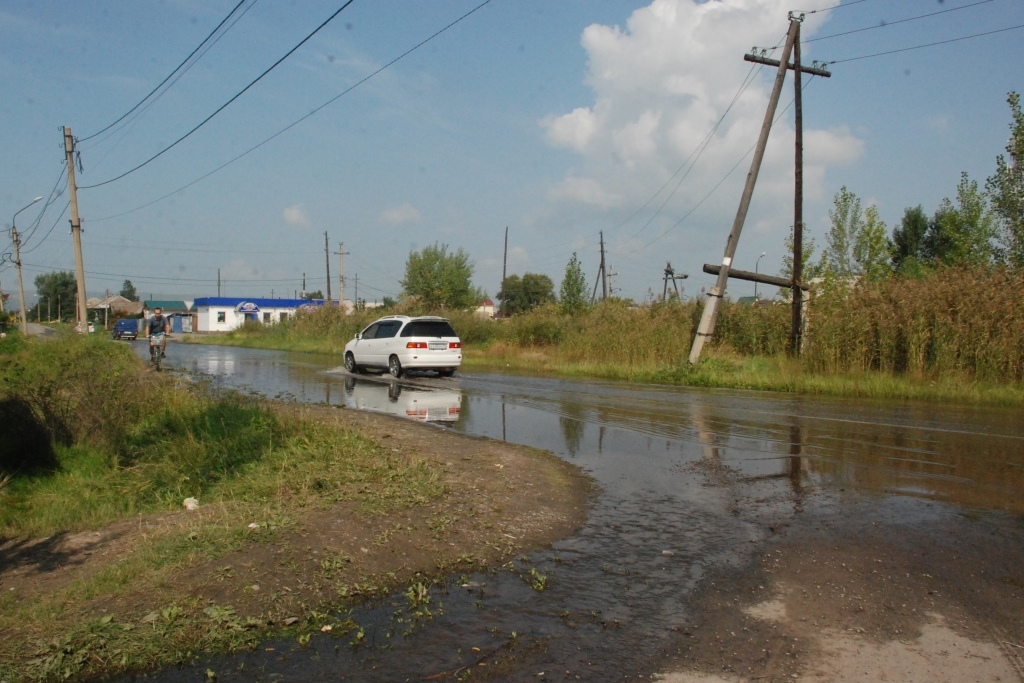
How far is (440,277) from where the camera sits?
65.0 meters

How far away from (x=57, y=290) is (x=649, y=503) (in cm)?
14798

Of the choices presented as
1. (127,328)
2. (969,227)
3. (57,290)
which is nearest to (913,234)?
(969,227)

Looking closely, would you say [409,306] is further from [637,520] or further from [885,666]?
[885,666]

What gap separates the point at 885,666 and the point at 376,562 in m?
3.26

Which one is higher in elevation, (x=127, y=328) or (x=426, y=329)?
(x=127, y=328)

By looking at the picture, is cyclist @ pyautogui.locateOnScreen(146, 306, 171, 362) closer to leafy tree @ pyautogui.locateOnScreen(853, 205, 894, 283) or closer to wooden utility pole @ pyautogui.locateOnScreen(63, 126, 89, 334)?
wooden utility pole @ pyautogui.locateOnScreen(63, 126, 89, 334)

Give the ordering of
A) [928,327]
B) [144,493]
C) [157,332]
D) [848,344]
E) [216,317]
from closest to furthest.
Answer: [144,493]
[928,327]
[848,344]
[157,332]
[216,317]

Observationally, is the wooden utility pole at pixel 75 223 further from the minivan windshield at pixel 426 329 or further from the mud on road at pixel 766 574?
the mud on road at pixel 766 574

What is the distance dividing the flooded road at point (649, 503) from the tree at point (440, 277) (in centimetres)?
4694

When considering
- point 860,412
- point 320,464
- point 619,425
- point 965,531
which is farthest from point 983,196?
point 320,464

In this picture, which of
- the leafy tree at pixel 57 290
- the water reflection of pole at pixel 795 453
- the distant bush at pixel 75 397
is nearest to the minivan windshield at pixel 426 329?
the distant bush at pixel 75 397

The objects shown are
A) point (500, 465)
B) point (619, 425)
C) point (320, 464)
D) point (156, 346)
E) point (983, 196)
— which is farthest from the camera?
point (983, 196)

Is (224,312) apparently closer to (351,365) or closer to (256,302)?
(256,302)

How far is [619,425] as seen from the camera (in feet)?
42.9
